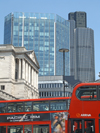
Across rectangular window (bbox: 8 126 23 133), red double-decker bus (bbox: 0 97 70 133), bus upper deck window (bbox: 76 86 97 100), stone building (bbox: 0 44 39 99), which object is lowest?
rectangular window (bbox: 8 126 23 133)

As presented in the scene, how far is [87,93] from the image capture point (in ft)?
71.0

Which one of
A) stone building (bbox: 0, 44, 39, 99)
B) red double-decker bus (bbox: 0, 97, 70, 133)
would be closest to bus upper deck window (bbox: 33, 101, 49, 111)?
red double-decker bus (bbox: 0, 97, 70, 133)

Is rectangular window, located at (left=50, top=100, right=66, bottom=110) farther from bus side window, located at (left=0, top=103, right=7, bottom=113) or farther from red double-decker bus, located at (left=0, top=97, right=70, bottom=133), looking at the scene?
bus side window, located at (left=0, top=103, right=7, bottom=113)

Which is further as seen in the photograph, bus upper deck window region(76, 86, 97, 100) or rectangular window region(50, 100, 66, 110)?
rectangular window region(50, 100, 66, 110)

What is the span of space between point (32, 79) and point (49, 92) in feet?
98.5

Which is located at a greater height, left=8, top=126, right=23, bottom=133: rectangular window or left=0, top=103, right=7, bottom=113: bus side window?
left=0, top=103, right=7, bottom=113: bus side window

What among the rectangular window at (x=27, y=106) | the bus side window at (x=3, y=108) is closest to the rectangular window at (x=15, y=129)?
the bus side window at (x=3, y=108)

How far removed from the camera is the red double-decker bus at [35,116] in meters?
24.5

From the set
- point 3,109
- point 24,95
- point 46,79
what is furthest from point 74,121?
point 46,79

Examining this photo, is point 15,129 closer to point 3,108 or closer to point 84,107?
point 3,108

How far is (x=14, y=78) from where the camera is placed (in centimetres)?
8894

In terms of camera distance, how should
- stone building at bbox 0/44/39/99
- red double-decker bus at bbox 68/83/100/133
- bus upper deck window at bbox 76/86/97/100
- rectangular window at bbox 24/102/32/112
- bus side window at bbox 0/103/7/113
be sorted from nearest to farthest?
red double-decker bus at bbox 68/83/100/133 → bus upper deck window at bbox 76/86/97/100 → rectangular window at bbox 24/102/32/112 → bus side window at bbox 0/103/7/113 → stone building at bbox 0/44/39/99

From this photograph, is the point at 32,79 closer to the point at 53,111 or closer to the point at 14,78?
the point at 14,78

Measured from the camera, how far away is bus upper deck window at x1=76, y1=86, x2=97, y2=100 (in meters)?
21.6
